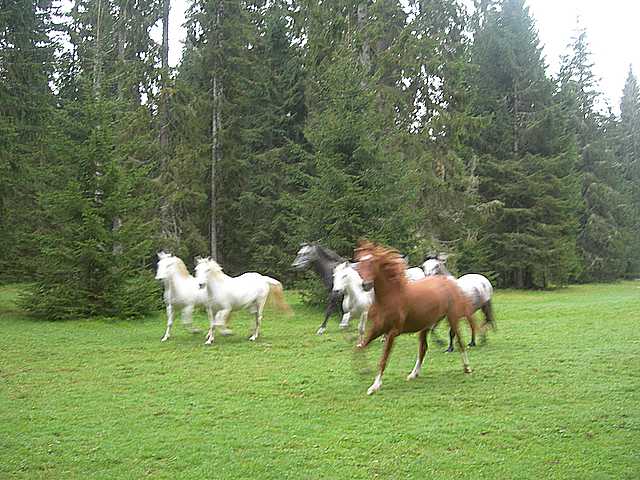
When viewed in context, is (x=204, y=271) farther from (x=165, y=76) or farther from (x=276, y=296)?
(x=165, y=76)

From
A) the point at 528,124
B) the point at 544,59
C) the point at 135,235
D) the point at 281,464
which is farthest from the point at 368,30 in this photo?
the point at 281,464

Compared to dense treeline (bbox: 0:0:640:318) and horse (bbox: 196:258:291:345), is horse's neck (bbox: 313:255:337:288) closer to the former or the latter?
horse (bbox: 196:258:291:345)

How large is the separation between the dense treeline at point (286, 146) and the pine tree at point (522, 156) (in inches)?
3.8

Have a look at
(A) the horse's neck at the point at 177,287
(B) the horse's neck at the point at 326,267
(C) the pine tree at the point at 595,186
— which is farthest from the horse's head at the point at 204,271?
(C) the pine tree at the point at 595,186

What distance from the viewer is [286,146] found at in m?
27.2

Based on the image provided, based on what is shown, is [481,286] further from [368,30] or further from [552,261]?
[552,261]

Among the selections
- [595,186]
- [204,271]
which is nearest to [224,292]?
[204,271]

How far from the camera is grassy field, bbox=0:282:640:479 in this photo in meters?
5.09

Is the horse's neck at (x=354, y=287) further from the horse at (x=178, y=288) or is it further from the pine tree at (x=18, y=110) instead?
the pine tree at (x=18, y=110)

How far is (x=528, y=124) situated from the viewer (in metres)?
29.6

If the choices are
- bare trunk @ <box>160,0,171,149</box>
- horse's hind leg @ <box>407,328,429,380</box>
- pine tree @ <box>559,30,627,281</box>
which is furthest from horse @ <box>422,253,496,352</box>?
pine tree @ <box>559,30,627,281</box>

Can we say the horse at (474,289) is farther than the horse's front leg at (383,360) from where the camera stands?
Yes

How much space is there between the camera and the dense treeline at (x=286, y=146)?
16078mm

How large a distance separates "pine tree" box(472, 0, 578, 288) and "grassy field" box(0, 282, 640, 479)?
16837 mm
